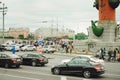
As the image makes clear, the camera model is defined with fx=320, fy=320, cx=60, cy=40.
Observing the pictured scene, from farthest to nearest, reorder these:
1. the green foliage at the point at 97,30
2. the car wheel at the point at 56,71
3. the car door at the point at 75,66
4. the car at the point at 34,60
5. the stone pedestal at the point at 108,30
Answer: the stone pedestal at the point at 108,30, the green foliage at the point at 97,30, the car at the point at 34,60, the car wheel at the point at 56,71, the car door at the point at 75,66

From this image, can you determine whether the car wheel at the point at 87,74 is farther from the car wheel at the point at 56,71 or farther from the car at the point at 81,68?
the car wheel at the point at 56,71

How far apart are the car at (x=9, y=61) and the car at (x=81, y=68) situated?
5.89 metres

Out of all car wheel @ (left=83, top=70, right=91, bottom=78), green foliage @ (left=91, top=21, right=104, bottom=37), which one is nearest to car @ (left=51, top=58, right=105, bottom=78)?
car wheel @ (left=83, top=70, right=91, bottom=78)

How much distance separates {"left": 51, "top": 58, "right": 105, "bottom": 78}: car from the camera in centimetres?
2225

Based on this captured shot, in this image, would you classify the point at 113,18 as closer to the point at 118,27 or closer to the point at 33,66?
the point at 118,27

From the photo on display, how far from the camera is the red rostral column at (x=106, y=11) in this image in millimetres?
53250

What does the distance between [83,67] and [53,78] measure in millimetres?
2313

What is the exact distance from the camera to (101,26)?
5353 cm

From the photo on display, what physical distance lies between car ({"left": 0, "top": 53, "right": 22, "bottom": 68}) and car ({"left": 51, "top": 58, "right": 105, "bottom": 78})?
589 centimetres

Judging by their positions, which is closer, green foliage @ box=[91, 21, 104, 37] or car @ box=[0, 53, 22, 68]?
car @ box=[0, 53, 22, 68]

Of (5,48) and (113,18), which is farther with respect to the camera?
(5,48)

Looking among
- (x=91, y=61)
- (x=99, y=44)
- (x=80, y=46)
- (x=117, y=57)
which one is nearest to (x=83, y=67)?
(x=91, y=61)

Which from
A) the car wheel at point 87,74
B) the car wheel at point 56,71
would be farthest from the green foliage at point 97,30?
the car wheel at point 87,74

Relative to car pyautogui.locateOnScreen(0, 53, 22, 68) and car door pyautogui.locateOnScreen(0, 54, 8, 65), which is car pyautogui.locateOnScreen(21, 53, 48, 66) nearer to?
car pyautogui.locateOnScreen(0, 53, 22, 68)
